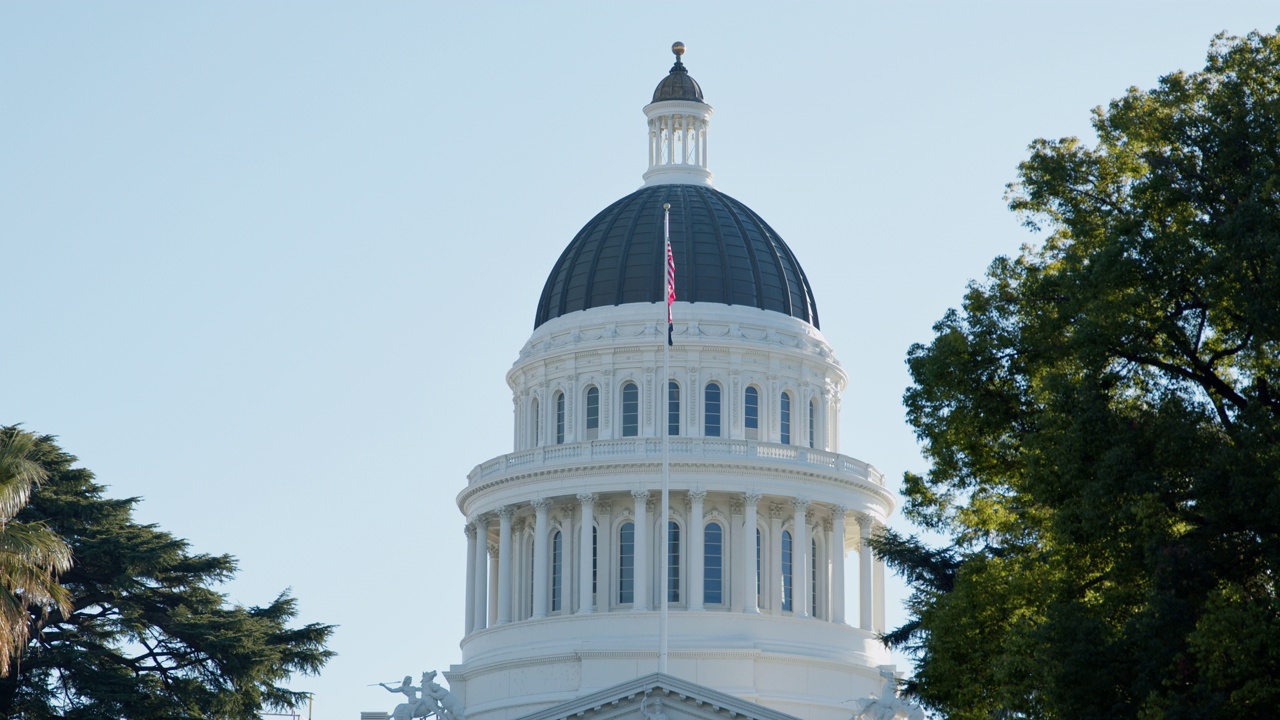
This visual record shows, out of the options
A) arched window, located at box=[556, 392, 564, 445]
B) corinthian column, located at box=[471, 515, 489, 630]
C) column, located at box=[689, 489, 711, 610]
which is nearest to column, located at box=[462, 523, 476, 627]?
corinthian column, located at box=[471, 515, 489, 630]

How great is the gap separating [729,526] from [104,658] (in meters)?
24.6

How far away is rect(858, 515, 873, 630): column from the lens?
263 feet

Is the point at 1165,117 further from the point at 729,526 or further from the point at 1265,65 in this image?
the point at 729,526

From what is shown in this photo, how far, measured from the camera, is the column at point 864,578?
80.2 metres

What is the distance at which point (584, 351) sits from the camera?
81.2m

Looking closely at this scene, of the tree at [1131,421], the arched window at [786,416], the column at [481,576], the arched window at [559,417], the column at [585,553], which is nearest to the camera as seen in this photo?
the tree at [1131,421]

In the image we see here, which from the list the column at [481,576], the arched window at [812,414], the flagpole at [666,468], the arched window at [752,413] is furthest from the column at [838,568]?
the column at [481,576]

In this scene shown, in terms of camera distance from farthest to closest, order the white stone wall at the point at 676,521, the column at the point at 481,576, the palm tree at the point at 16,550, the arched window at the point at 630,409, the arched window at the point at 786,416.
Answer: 1. the arched window at the point at 786,416
2. the column at the point at 481,576
3. the arched window at the point at 630,409
4. the white stone wall at the point at 676,521
5. the palm tree at the point at 16,550

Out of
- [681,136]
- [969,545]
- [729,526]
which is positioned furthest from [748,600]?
[969,545]

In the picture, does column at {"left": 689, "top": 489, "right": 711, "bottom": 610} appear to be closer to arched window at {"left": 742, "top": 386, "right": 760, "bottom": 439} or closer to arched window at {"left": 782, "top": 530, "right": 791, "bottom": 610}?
arched window at {"left": 782, "top": 530, "right": 791, "bottom": 610}

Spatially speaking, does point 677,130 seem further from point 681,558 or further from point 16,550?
point 16,550

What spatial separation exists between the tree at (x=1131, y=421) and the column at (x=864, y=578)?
37227mm

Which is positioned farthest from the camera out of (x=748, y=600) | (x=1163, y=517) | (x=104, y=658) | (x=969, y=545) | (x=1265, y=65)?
(x=748, y=600)

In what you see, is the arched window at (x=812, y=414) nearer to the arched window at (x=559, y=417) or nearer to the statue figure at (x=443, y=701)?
the arched window at (x=559, y=417)
